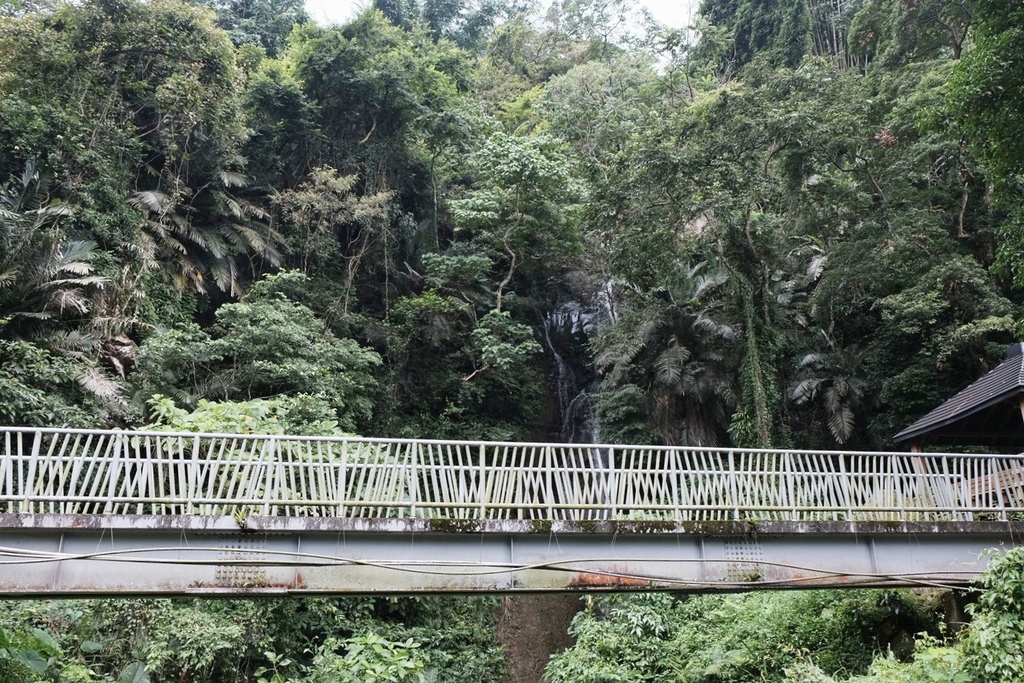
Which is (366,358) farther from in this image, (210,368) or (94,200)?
(94,200)

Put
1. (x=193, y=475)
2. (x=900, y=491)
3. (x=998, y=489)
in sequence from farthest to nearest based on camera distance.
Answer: (x=998, y=489) < (x=900, y=491) < (x=193, y=475)

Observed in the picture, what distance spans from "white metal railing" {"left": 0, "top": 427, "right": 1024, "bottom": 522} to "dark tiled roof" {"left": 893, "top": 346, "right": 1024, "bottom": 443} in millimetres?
1626

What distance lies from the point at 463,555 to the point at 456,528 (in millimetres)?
364

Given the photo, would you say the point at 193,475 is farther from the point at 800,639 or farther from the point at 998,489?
the point at 998,489

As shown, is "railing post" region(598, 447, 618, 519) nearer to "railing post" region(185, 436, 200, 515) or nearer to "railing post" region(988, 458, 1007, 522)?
"railing post" region(185, 436, 200, 515)

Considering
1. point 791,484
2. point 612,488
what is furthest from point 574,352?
point 612,488

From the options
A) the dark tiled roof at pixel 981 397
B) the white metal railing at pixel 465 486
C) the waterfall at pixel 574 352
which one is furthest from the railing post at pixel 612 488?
the waterfall at pixel 574 352

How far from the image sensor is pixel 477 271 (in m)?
25.1

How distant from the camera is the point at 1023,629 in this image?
9141mm

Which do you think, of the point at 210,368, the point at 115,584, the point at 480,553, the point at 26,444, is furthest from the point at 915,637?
the point at 26,444

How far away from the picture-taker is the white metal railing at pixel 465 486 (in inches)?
326

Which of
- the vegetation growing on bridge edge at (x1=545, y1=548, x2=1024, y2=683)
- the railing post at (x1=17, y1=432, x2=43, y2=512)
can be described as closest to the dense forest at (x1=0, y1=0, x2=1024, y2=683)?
the vegetation growing on bridge edge at (x1=545, y1=548, x2=1024, y2=683)

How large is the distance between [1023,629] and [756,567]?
10.2 ft

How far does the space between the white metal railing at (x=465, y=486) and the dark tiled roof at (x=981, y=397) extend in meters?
1.63
